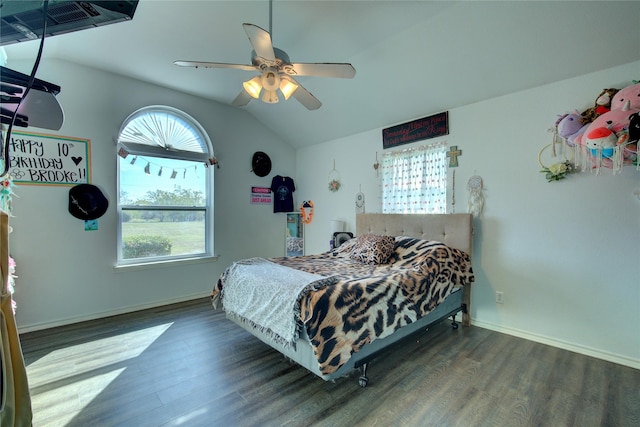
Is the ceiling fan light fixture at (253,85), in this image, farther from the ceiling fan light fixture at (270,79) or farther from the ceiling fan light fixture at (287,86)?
the ceiling fan light fixture at (287,86)

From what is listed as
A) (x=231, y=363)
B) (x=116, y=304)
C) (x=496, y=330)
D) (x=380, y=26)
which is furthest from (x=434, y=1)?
(x=116, y=304)

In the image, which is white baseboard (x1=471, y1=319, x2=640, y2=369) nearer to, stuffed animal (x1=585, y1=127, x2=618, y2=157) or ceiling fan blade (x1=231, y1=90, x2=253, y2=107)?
stuffed animal (x1=585, y1=127, x2=618, y2=157)

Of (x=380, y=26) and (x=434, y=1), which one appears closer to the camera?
(x=434, y=1)

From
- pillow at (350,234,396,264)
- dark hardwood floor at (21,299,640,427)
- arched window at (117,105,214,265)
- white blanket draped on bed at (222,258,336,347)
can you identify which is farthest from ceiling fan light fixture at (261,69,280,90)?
arched window at (117,105,214,265)

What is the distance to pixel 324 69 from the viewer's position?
2008mm

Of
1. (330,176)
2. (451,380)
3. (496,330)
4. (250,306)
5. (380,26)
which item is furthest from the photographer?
(330,176)

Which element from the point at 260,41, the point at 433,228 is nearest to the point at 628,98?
the point at 433,228

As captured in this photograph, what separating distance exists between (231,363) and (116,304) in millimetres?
2041

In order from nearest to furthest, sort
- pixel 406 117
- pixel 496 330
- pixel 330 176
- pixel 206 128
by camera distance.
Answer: pixel 496 330 < pixel 406 117 < pixel 206 128 < pixel 330 176

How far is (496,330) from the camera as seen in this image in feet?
9.36

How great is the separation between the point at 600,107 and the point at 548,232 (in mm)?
1102

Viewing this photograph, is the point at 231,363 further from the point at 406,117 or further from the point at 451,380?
the point at 406,117

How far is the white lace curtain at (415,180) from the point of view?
129 inches

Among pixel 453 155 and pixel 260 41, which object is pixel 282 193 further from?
pixel 260 41
